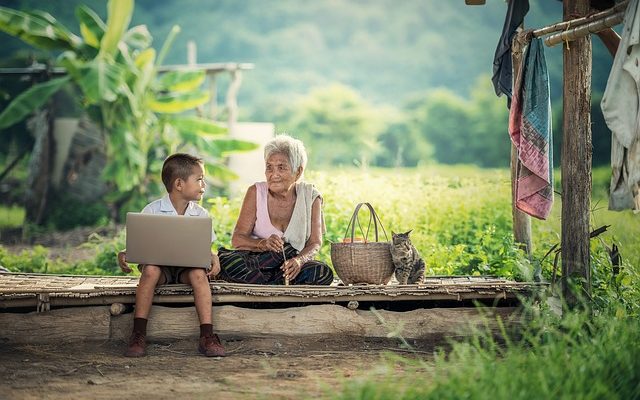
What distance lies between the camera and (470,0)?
21.0 ft

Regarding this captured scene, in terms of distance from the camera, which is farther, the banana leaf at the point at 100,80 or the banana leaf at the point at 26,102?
the banana leaf at the point at 26,102

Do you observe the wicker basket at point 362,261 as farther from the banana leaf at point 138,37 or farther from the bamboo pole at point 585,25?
the banana leaf at point 138,37

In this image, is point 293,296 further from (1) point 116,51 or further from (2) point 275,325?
(1) point 116,51

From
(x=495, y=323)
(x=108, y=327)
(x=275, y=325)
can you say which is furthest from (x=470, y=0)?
(x=108, y=327)

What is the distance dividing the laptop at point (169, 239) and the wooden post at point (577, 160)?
223cm

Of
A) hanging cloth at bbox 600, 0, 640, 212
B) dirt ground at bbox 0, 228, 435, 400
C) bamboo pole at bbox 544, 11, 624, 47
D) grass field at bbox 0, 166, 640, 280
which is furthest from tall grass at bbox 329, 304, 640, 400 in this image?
grass field at bbox 0, 166, 640, 280

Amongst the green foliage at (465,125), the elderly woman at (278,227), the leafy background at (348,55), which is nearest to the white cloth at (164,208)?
the elderly woman at (278,227)

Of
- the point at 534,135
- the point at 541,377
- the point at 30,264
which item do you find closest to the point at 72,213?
the point at 30,264

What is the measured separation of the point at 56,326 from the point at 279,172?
169cm

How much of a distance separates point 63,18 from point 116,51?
1786 centimetres

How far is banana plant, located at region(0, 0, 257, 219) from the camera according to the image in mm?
10336

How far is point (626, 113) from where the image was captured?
4352 millimetres

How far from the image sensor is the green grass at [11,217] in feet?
46.3

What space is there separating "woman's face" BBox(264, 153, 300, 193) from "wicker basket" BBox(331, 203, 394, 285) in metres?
0.49
